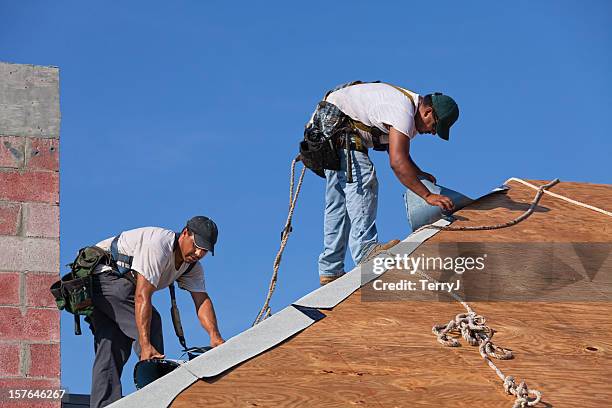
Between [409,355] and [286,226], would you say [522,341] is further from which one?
[286,226]

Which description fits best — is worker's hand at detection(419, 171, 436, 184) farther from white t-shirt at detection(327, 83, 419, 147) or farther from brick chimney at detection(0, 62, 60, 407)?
brick chimney at detection(0, 62, 60, 407)

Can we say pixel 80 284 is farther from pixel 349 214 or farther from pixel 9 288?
pixel 349 214

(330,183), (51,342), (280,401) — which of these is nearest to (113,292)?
(51,342)

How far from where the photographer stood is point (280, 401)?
3.51 m

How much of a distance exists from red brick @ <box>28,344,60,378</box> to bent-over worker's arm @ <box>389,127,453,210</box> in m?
2.56

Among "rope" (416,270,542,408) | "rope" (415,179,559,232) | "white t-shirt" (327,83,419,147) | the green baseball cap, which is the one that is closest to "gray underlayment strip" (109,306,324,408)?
"rope" (416,270,542,408)

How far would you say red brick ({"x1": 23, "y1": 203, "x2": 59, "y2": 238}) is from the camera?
21.5ft

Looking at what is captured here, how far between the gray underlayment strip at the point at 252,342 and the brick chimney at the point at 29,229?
2648mm

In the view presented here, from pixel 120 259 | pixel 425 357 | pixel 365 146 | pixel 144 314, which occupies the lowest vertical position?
pixel 425 357

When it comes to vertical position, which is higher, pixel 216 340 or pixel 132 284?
pixel 132 284

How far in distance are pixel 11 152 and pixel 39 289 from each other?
969 mm

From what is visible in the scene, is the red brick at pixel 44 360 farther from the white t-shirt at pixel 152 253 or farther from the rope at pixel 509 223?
the rope at pixel 509 223

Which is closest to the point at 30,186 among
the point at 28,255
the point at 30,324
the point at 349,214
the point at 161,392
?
the point at 28,255

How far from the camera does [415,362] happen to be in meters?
3.90
